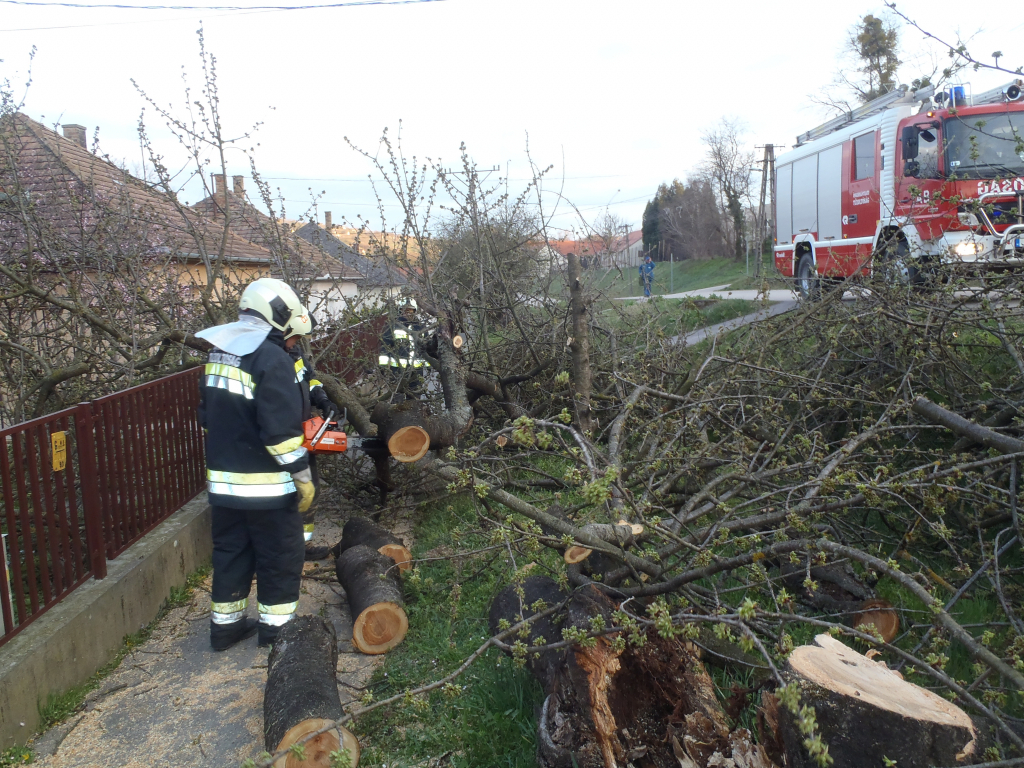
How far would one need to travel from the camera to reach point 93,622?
3621mm

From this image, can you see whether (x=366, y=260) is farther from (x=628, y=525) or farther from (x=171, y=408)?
Answer: (x=628, y=525)

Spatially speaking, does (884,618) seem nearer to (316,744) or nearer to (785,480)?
(785,480)

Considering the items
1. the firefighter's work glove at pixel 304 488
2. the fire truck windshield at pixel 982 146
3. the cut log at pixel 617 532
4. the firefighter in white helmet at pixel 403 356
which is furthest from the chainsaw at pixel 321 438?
the fire truck windshield at pixel 982 146

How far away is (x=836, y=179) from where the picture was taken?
1205 centimetres

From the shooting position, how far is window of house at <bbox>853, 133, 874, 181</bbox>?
10.8 metres

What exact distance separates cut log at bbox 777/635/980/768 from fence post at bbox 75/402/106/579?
349cm

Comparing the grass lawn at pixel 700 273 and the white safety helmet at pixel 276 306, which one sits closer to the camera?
the white safety helmet at pixel 276 306

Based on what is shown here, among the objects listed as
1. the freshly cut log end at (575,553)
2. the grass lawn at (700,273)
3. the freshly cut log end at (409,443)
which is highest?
the grass lawn at (700,273)

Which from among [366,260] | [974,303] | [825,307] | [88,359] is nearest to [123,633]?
[88,359]

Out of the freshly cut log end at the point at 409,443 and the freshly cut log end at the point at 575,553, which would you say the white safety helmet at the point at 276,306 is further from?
the freshly cut log end at the point at 575,553

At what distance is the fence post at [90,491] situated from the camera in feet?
12.6

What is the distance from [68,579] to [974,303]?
564cm

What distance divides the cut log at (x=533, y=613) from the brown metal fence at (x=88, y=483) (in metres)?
2.12

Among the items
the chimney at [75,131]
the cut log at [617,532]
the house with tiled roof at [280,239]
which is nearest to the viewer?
the cut log at [617,532]
